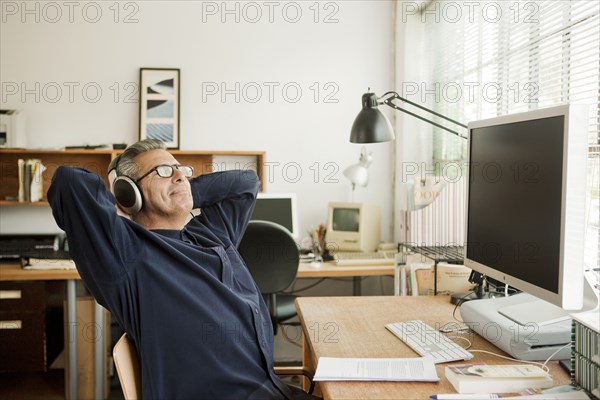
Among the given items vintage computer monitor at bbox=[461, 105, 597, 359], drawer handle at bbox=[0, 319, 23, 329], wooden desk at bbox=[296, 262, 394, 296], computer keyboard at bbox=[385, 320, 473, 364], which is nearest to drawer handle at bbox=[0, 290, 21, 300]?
drawer handle at bbox=[0, 319, 23, 329]

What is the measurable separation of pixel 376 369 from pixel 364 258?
1.89m

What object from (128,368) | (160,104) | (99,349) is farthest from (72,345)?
(128,368)

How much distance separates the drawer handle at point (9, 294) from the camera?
2824 millimetres

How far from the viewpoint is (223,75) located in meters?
3.56

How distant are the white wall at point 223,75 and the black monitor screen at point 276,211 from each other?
10.3 inches

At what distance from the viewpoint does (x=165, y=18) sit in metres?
3.50

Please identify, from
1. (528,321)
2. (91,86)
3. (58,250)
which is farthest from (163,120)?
(528,321)

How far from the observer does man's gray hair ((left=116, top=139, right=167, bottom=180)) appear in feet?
5.31

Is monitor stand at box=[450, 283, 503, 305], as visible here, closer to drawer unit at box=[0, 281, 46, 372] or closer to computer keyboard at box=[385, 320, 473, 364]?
computer keyboard at box=[385, 320, 473, 364]

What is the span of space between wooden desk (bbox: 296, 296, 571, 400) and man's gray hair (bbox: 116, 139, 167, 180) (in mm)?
676

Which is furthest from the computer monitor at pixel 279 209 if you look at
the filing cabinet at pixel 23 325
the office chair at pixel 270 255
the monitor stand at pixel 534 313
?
the monitor stand at pixel 534 313

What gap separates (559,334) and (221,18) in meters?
2.89

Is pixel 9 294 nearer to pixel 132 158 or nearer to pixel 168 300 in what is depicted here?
pixel 132 158

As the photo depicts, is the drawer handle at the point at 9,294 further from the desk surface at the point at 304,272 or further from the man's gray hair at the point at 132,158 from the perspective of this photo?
the man's gray hair at the point at 132,158
